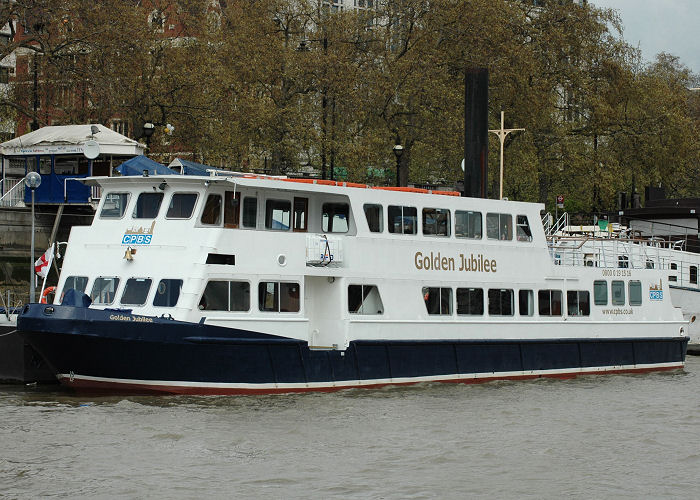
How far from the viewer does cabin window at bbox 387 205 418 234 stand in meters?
28.3

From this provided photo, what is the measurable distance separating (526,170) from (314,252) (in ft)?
105

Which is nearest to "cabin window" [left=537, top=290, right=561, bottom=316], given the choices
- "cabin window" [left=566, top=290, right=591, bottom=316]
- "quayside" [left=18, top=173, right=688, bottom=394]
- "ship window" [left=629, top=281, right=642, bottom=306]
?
"quayside" [left=18, top=173, right=688, bottom=394]

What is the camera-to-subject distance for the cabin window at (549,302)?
31250 millimetres

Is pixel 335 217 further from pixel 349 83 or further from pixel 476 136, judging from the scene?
pixel 349 83

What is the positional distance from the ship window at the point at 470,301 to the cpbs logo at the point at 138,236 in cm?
830

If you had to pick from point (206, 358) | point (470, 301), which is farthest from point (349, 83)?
point (206, 358)

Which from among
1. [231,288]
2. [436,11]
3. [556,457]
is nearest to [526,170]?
[436,11]

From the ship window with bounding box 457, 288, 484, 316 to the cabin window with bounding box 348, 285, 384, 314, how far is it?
2602 mm

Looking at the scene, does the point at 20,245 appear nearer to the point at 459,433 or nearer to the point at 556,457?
the point at 459,433

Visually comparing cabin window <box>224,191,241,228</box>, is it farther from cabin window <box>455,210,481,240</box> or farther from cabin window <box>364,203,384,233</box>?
cabin window <box>455,210,481,240</box>

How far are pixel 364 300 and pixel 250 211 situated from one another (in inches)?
144

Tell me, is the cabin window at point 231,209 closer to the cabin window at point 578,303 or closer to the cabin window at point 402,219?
the cabin window at point 402,219

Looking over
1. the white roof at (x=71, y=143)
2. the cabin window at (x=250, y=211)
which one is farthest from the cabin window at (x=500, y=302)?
the white roof at (x=71, y=143)

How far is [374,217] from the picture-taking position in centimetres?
2808
